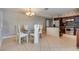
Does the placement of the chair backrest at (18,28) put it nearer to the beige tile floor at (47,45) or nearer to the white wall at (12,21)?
the white wall at (12,21)

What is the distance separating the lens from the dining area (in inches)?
105

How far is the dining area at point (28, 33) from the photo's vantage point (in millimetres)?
2670

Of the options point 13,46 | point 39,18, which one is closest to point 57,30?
point 39,18

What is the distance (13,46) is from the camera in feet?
8.82

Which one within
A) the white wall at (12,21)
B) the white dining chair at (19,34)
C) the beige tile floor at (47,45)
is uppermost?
the white wall at (12,21)

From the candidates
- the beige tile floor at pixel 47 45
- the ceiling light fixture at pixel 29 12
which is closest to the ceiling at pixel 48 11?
the ceiling light fixture at pixel 29 12

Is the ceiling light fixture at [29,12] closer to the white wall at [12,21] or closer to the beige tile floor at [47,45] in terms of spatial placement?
the white wall at [12,21]

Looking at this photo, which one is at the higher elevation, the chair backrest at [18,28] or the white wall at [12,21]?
the white wall at [12,21]

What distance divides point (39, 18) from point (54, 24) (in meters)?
0.32
